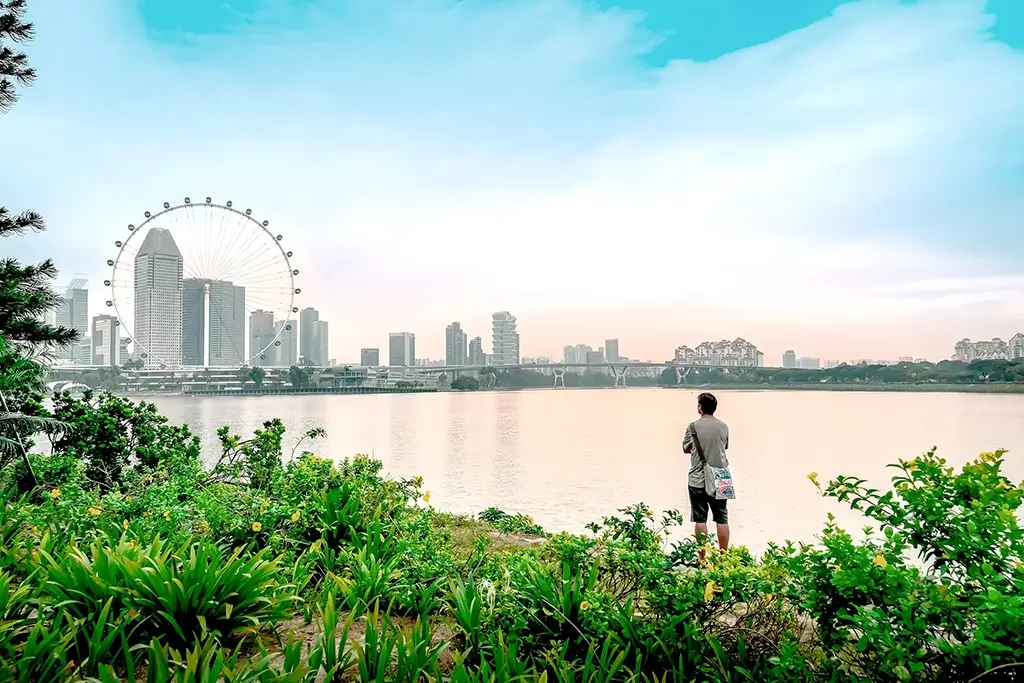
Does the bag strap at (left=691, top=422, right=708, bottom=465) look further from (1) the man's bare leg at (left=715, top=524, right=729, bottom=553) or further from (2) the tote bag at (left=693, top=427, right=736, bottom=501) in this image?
(1) the man's bare leg at (left=715, top=524, right=729, bottom=553)

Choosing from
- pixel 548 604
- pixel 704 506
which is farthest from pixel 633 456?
pixel 548 604

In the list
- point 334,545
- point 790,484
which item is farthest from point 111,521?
point 790,484

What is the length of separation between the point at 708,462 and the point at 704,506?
1.48 feet

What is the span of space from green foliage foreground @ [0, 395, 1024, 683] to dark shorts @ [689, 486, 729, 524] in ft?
6.82

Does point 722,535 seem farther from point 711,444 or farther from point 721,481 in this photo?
point 711,444

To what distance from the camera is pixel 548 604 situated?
3191mm

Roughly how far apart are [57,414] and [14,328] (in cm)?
169

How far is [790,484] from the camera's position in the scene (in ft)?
45.7

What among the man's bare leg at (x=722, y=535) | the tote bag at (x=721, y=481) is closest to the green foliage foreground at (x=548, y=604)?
the tote bag at (x=721, y=481)

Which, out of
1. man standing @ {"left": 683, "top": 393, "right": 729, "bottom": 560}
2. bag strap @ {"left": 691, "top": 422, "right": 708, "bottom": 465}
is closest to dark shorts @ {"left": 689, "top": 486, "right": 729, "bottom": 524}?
man standing @ {"left": 683, "top": 393, "right": 729, "bottom": 560}

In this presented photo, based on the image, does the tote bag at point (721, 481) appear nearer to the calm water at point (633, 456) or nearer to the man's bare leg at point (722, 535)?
the man's bare leg at point (722, 535)

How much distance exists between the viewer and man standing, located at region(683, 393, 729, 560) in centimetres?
613

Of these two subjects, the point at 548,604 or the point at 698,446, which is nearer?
the point at 548,604

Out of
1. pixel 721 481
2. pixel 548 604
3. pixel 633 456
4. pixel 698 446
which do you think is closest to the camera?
pixel 548 604
